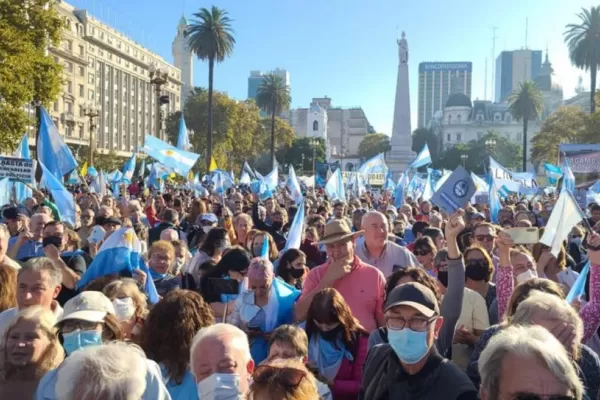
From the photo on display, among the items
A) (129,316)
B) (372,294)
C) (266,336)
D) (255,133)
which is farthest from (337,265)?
(255,133)

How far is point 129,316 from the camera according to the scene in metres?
4.30

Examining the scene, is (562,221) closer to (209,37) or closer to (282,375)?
(282,375)

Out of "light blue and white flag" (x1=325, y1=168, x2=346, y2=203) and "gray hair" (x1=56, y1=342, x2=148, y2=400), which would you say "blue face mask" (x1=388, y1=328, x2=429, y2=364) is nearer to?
"gray hair" (x1=56, y1=342, x2=148, y2=400)

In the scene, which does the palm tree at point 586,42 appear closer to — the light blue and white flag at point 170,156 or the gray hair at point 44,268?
the light blue and white flag at point 170,156

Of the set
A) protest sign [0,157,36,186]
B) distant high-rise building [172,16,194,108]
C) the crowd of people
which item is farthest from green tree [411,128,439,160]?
the crowd of people

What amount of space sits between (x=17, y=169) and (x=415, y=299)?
9555 millimetres

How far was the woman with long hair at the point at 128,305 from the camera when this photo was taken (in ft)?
14.0

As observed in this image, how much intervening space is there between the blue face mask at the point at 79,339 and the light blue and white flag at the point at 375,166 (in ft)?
78.6

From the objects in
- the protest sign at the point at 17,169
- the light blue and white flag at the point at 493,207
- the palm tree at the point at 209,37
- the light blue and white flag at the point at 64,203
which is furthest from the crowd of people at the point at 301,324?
the palm tree at the point at 209,37

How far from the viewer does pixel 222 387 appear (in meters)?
3.02

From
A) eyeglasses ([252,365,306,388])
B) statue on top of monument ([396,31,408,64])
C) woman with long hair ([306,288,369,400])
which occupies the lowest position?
woman with long hair ([306,288,369,400])

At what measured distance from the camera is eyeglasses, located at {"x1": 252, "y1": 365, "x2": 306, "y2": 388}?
2.65 m

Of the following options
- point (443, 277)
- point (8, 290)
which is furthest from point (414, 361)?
point (8, 290)

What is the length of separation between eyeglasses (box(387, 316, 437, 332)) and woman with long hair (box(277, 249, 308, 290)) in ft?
9.31
